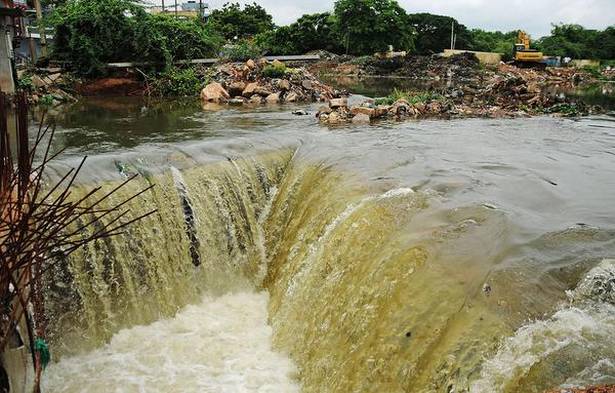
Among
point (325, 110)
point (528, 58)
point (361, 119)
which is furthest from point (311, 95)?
point (528, 58)

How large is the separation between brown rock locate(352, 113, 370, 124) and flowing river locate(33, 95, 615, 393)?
2982mm

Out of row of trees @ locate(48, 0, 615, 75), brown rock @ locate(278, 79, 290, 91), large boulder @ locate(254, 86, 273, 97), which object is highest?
row of trees @ locate(48, 0, 615, 75)

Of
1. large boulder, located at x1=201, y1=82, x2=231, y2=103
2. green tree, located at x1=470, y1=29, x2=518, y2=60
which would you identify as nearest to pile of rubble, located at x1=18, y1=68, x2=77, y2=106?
large boulder, located at x1=201, y1=82, x2=231, y2=103

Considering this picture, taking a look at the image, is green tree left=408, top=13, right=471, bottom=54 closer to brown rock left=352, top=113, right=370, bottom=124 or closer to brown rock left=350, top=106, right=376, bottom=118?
brown rock left=350, top=106, right=376, bottom=118

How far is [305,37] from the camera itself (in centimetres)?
5069

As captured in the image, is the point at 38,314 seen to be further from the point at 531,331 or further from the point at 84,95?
the point at 84,95

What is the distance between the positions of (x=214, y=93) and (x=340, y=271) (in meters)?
14.3

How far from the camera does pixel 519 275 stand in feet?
15.6

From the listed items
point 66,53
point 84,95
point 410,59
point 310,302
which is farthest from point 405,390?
point 410,59

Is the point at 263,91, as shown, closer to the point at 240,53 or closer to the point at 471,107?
the point at 471,107

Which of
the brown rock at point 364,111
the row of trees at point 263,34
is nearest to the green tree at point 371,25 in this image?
the row of trees at point 263,34

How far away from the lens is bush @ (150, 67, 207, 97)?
68.0 feet

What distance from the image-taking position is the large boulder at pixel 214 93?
1880 cm

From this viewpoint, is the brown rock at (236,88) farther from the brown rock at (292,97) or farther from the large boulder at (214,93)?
the brown rock at (292,97)
